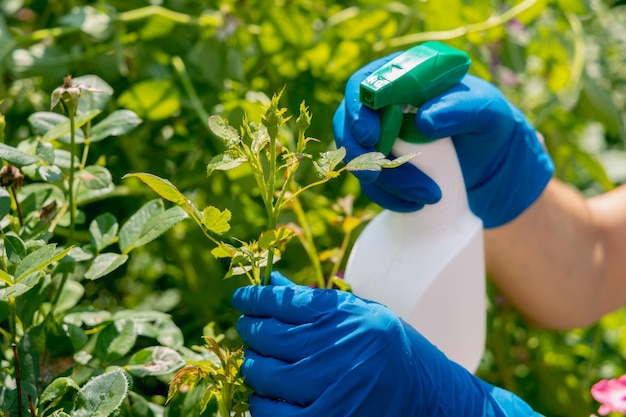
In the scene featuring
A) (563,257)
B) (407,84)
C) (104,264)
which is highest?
(407,84)

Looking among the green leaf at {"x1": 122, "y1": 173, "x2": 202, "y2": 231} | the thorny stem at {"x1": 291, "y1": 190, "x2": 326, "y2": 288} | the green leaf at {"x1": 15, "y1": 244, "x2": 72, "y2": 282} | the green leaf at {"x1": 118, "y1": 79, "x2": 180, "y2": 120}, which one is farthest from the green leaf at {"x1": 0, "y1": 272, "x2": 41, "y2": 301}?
the green leaf at {"x1": 118, "y1": 79, "x2": 180, "y2": 120}

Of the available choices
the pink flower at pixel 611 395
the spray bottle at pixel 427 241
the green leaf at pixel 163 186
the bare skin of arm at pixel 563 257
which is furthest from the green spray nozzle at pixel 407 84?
the bare skin of arm at pixel 563 257

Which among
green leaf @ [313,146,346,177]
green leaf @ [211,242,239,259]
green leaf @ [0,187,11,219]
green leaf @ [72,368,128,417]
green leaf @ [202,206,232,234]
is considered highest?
green leaf @ [313,146,346,177]

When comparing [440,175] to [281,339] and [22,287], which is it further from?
[22,287]

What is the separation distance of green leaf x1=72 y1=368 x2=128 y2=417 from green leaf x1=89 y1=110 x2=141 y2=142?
0.28 metres

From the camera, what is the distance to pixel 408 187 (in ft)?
2.92

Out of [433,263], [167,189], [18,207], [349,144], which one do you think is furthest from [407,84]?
[18,207]

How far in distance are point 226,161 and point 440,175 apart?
0.30m

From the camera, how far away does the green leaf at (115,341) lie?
828 mm

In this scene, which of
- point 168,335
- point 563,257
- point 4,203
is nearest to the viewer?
point 4,203

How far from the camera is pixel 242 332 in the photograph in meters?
0.84

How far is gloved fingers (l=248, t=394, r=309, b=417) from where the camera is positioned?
785mm

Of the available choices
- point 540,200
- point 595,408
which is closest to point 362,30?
point 540,200

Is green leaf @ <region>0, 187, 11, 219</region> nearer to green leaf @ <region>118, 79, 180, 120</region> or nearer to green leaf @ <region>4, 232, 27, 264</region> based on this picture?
green leaf @ <region>4, 232, 27, 264</region>
